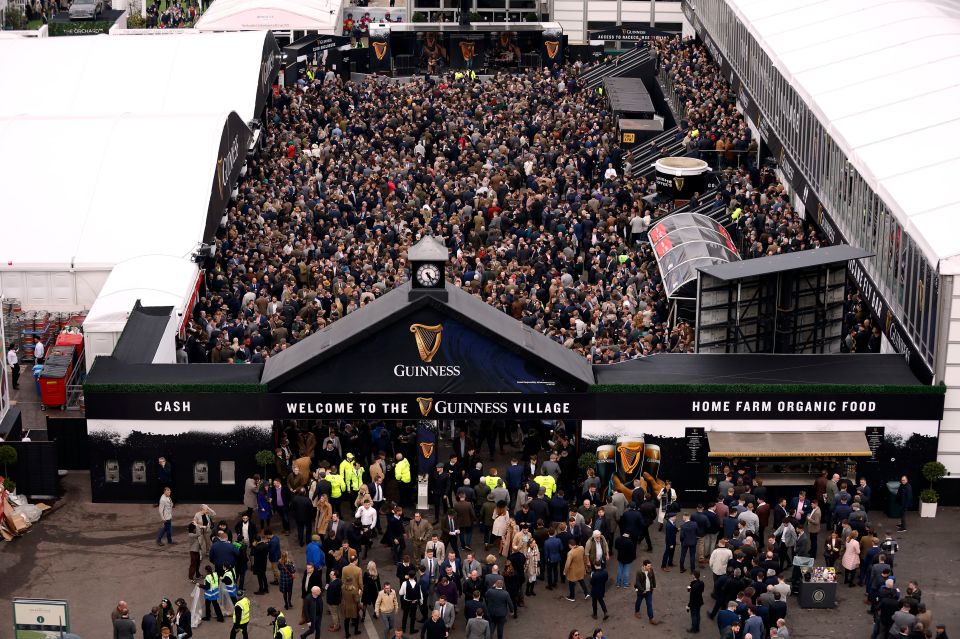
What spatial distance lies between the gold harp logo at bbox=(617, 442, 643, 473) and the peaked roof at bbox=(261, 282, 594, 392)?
1.28 m

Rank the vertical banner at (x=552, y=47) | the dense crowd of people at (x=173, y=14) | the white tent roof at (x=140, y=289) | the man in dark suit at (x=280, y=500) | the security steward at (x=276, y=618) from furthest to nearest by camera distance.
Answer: the dense crowd of people at (x=173, y=14), the vertical banner at (x=552, y=47), the white tent roof at (x=140, y=289), the man in dark suit at (x=280, y=500), the security steward at (x=276, y=618)

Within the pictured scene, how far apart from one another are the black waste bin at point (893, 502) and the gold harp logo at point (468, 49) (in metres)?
42.1

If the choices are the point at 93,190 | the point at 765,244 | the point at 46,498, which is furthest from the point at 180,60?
the point at 46,498

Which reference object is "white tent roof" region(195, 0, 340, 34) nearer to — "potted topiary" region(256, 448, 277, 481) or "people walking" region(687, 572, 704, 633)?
"potted topiary" region(256, 448, 277, 481)

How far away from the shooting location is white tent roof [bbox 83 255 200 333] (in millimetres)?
34812

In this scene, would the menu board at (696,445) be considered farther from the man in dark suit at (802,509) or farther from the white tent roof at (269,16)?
the white tent roof at (269,16)

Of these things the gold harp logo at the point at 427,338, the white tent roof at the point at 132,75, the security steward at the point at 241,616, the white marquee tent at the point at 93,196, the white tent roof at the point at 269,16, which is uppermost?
the white tent roof at the point at 269,16

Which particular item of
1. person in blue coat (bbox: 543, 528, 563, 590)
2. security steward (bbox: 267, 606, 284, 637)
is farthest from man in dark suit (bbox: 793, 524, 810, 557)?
security steward (bbox: 267, 606, 284, 637)

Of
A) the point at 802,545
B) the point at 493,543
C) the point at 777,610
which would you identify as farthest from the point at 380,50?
the point at 777,610

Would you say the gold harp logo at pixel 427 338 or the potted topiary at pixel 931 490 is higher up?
the gold harp logo at pixel 427 338

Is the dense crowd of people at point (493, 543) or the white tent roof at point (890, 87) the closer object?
the dense crowd of people at point (493, 543)

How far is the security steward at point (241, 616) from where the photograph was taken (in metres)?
25.8

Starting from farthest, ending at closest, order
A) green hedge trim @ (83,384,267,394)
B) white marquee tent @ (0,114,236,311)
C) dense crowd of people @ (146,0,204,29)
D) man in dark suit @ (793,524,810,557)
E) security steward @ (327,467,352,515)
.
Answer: dense crowd of people @ (146,0,204,29)
white marquee tent @ (0,114,236,311)
green hedge trim @ (83,384,267,394)
security steward @ (327,467,352,515)
man in dark suit @ (793,524,810,557)

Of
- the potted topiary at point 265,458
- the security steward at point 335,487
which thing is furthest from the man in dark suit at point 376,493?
the potted topiary at point 265,458
